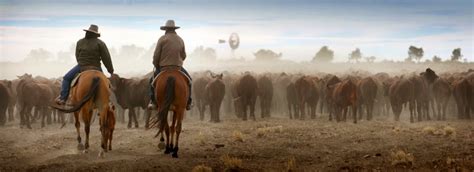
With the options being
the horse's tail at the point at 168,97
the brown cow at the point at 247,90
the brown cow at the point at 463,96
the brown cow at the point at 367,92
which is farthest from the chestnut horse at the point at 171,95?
the brown cow at the point at 463,96

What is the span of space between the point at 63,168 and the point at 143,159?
1586 mm

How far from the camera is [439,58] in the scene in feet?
299

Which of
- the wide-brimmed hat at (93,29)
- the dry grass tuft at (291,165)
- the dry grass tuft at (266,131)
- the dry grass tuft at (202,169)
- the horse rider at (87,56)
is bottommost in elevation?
the dry grass tuft at (291,165)

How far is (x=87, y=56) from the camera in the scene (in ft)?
38.4

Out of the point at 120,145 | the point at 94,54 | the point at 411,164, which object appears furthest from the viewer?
the point at 120,145

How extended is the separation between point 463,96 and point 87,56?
1617 centimetres

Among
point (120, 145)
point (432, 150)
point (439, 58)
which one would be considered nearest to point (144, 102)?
point (120, 145)

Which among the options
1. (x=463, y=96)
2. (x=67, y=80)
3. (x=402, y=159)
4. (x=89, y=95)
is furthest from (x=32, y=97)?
(x=463, y=96)

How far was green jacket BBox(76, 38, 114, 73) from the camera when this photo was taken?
11.7m

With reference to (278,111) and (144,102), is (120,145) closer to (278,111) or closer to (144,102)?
(144,102)

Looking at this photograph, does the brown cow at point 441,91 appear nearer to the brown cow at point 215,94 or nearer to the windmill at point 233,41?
the brown cow at point 215,94

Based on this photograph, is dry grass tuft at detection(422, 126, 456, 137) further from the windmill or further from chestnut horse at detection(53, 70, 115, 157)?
the windmill

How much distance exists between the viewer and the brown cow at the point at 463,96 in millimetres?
21505

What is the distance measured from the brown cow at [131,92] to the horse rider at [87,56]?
6.31 m
